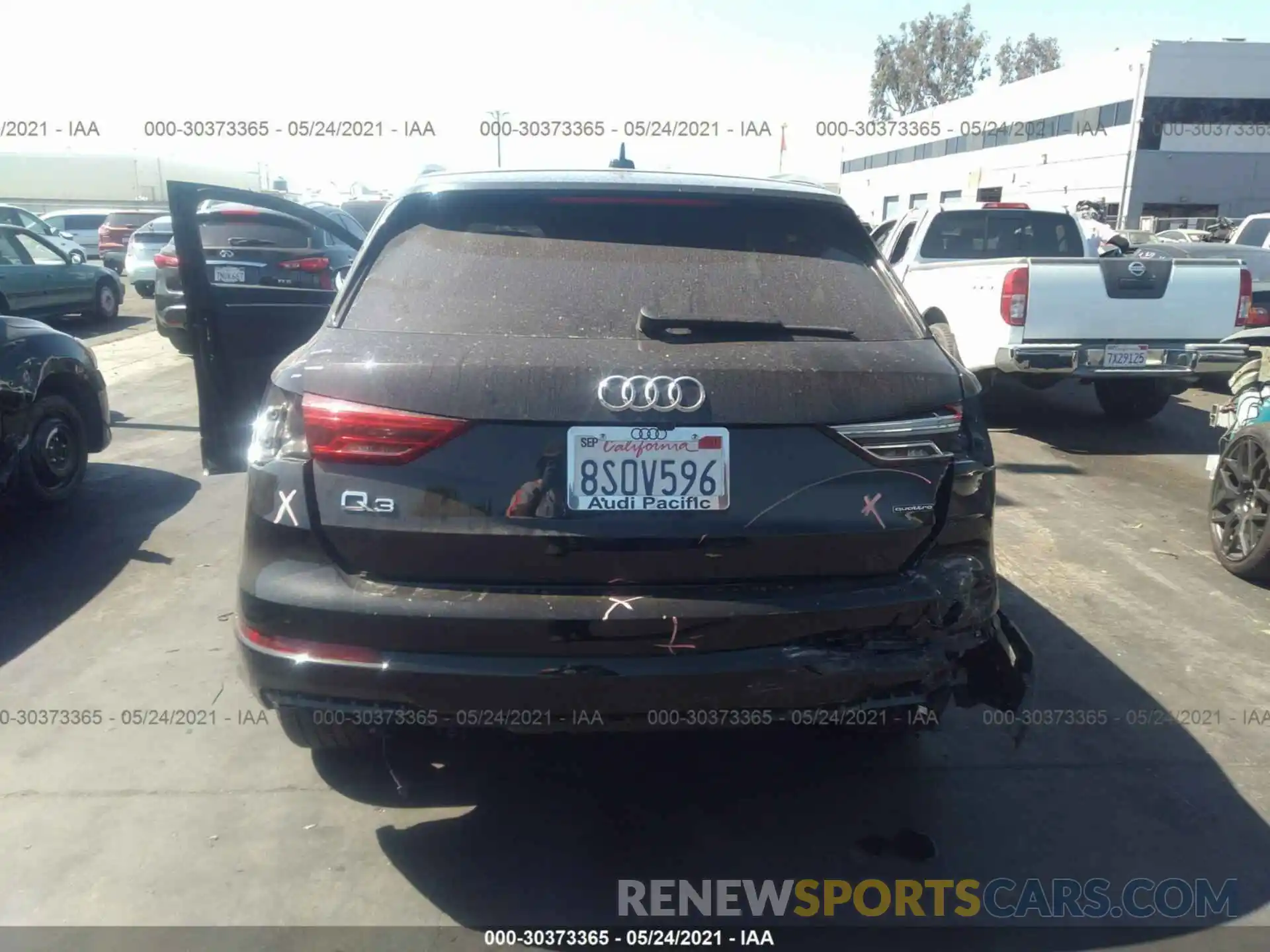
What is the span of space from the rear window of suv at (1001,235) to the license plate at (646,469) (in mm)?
8036

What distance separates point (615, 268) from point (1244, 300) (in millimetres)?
6709

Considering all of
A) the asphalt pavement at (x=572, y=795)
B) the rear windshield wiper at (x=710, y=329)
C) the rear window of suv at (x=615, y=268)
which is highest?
the rear window of suv at (x=615, y=268)

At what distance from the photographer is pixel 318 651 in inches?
95.8

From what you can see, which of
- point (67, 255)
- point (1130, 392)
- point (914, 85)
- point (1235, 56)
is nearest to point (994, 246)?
point (1130, 392)

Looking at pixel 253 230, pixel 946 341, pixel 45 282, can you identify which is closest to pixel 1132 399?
pixel 946 341

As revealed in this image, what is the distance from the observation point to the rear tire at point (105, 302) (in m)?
15.4

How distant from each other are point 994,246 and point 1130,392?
2048 millimetres

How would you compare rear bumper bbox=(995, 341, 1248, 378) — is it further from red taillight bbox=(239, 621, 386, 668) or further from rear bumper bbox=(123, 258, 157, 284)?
rear bumper bbox=(123, 258, 157, 284)

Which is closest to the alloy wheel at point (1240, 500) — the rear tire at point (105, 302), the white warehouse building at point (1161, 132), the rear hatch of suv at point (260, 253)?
the rear hatch of suv at point (260, 253)

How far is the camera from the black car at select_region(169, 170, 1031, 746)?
241cm

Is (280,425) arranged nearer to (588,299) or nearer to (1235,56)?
(588,299)

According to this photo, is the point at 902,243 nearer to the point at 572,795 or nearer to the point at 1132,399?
the point at 1132,399

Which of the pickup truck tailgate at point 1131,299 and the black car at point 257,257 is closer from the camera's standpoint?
the black car at point 257,257

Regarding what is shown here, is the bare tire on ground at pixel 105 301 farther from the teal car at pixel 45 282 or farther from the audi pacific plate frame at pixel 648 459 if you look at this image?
the audi pacific plate frame at pixel 648 459
